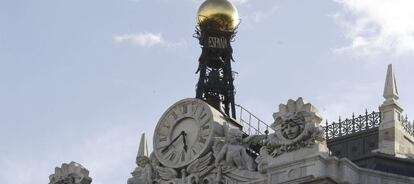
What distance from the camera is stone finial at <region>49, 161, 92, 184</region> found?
187ft

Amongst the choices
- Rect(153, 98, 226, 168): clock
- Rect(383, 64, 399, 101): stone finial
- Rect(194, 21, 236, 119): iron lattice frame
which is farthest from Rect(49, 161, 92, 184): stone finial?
Rect(383, 64, 399, 101): stone finial

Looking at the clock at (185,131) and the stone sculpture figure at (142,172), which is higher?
the clock at (185,131)

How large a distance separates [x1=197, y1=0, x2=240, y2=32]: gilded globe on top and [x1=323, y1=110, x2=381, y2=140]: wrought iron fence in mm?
9705

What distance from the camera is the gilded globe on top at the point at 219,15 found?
62844 millimetres

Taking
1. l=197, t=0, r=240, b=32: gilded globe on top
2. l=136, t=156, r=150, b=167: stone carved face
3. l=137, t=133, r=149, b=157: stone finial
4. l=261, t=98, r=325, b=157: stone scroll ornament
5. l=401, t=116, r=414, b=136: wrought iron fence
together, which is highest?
l=197, t=0, r=240, b=32: gilded globe on top

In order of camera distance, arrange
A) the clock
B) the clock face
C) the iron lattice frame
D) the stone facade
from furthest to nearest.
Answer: the iron lattice frame → the clock face → the clock → the stone facade

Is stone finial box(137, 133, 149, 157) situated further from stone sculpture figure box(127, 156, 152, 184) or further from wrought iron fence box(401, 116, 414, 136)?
wrought iron fence box(401, 116, 414, 136)

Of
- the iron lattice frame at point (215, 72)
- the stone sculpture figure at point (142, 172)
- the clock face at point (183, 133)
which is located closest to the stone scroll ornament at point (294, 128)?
the clock face at point (183, 133)

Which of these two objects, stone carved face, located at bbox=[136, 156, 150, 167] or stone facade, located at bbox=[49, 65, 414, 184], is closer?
stone facade, located at bbox=[49, 65, 414, 184]

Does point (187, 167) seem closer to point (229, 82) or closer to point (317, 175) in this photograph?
point (317, 175)

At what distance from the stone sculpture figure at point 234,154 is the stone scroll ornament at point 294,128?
89.0 inches

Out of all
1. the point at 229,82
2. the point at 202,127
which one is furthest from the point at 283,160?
the point at 229,82

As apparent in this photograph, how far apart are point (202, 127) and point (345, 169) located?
808 cm

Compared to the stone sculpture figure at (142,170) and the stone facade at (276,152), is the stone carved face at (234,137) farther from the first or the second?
the stone sculpture figure at (142,170)
